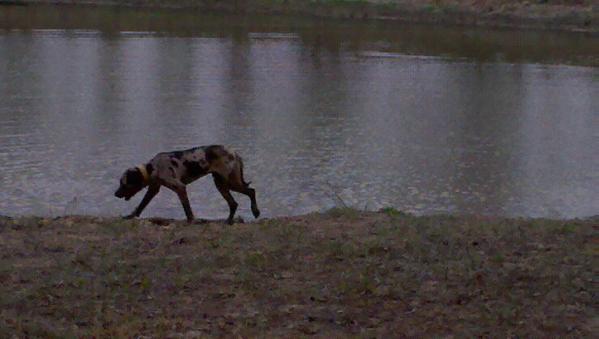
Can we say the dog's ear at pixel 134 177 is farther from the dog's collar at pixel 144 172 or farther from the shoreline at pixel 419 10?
the shoreline at pixel 419 10

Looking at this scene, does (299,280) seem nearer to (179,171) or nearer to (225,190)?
(179,171)

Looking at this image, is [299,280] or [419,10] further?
[419,10]

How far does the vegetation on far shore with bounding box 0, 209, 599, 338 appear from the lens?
583cm

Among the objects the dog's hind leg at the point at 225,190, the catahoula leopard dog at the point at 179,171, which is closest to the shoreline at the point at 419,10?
the dog's hind leg at the point at 225,190

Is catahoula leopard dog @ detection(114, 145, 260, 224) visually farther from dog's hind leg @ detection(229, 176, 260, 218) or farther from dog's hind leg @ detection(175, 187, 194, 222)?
dog's hind leg @ detection(229, 176, 260, 218)

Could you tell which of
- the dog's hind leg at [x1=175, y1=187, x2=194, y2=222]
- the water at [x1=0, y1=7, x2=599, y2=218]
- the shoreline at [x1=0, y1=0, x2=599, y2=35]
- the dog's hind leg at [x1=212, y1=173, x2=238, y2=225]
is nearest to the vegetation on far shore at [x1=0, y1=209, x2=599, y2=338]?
the dog's hind leg at [x1=175, y1=187, x2=194, y2=222]

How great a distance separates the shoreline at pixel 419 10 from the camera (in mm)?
41656

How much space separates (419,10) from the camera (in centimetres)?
4422

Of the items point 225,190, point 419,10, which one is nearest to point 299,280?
point 225,190

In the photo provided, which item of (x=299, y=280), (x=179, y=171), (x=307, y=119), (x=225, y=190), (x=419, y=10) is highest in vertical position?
(x=179, y=171)

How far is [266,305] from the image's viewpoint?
6.16 metres

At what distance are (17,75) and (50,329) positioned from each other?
17.9 metres

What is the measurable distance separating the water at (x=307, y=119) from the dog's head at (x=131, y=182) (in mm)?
1873

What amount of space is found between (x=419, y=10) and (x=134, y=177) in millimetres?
36156
